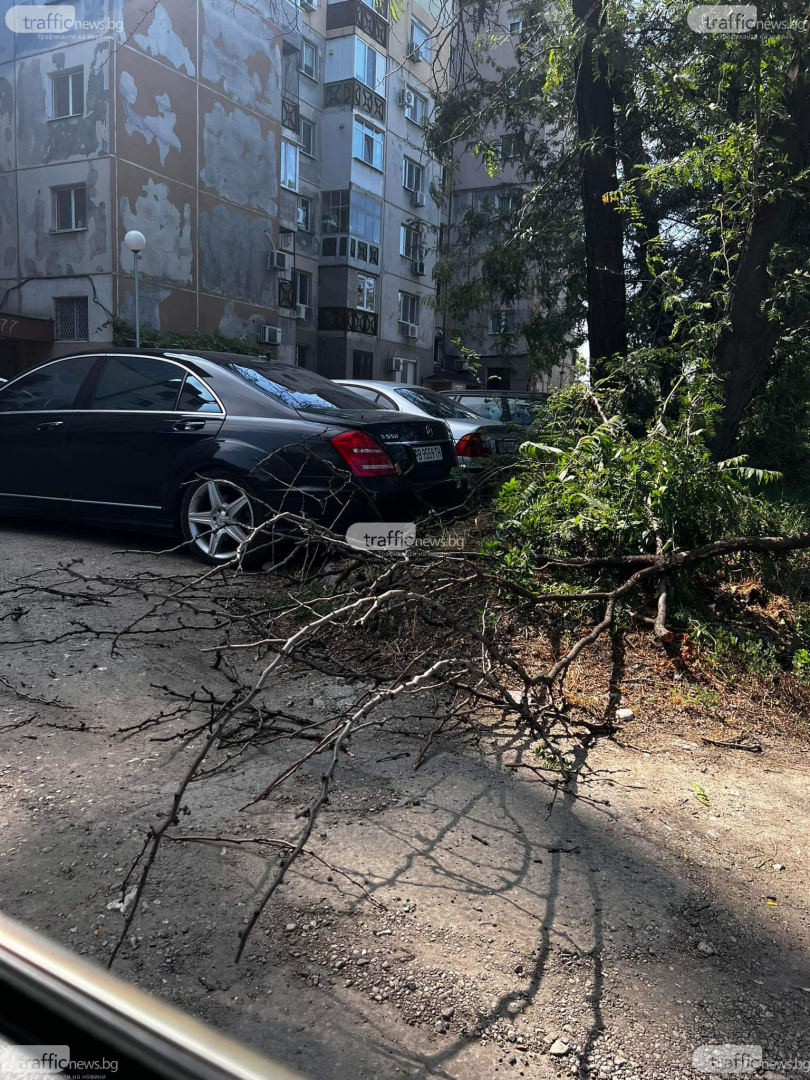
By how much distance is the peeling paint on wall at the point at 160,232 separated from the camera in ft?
70.6

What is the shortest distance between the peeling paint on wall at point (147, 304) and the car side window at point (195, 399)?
16.3m

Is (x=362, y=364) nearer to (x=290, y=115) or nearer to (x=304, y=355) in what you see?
(x=304, y=355)

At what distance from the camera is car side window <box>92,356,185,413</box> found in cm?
645

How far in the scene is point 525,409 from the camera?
10.3 meters

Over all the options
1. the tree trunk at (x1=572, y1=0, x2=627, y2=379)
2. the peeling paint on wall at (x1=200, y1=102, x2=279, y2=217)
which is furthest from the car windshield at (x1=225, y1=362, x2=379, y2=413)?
the peeling paint on wall at (x1=200, y1=102, x2=279, y2=217)

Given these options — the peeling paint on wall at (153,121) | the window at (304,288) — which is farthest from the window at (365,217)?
the peeling paint on wall at (153,121)

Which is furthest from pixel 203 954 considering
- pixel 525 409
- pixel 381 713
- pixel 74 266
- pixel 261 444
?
pixel 74 266

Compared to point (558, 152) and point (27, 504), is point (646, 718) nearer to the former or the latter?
point (27, 504)

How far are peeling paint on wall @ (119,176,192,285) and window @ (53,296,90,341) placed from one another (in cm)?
175

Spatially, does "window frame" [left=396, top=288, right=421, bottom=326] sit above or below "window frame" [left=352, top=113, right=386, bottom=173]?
below

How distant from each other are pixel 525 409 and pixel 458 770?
7.76 metres

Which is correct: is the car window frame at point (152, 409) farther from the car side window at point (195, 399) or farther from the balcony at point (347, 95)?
the balcony at point (347, 95)

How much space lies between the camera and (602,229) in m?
8.30

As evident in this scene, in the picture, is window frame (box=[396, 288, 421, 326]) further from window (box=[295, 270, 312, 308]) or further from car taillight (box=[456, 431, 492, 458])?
car taillight (box=[456, 431, 492, 458])
